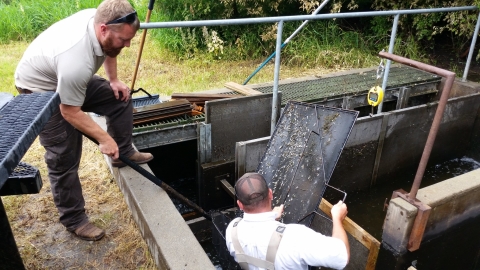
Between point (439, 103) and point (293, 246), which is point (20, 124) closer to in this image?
point (293, 246)

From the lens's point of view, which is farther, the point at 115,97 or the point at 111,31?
the point at 115,97

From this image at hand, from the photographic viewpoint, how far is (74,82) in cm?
258

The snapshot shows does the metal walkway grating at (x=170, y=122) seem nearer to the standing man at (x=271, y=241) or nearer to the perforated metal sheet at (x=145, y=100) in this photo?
the perforated metal sheet at (x=145, y=100)

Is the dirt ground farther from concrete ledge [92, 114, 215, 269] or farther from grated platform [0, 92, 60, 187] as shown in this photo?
grated platform [0, 92, 60, 187]

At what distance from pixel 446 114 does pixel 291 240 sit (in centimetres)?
474

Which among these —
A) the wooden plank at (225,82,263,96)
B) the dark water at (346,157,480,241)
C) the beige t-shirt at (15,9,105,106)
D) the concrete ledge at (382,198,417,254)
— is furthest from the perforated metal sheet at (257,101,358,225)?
the beige t-shirt at (15,9,105,106)

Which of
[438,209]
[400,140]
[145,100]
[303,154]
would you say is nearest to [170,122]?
[145,100]

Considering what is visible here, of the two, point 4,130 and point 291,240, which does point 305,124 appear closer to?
point 291,240

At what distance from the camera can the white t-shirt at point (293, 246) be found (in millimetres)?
2236

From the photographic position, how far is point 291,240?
226 cm

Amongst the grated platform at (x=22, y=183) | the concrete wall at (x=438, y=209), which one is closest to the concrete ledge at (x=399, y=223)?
the concrete wall at (x=438, y=209)

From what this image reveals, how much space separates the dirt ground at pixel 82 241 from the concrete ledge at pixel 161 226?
0.39 feet

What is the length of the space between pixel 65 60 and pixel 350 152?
3763mm

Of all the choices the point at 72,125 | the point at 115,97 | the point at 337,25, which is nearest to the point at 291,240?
the point at 72,125
